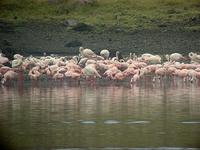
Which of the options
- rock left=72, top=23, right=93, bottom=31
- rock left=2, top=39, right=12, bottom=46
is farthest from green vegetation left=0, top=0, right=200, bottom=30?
rock left=2, top=39, right=12, bottom=46

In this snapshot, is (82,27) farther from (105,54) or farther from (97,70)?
(97,70)

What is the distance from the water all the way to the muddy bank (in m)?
12.8

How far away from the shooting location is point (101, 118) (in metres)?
13.6

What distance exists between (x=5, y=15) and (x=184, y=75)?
20787 mm

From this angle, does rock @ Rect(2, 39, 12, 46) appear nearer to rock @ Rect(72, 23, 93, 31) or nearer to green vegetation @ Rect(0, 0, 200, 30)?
rock @ Rect(72, 23, 93, 31)

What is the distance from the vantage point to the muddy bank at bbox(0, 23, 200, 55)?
33.3 meters

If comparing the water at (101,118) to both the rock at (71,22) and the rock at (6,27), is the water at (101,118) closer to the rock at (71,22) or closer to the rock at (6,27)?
the rock at (6,27)

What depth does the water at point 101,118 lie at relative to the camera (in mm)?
11109

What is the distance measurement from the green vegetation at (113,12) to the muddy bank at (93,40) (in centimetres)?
163

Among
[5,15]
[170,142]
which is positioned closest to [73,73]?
[170,142]

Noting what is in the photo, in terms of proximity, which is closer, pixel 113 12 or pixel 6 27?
pixel 6 27

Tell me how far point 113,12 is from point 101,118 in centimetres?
2923

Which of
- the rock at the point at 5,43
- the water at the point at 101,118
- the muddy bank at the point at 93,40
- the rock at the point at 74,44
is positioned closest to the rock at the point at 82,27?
the muddy bank at the point at 93,40

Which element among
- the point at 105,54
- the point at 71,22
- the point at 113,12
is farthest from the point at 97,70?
the point at 113,12
